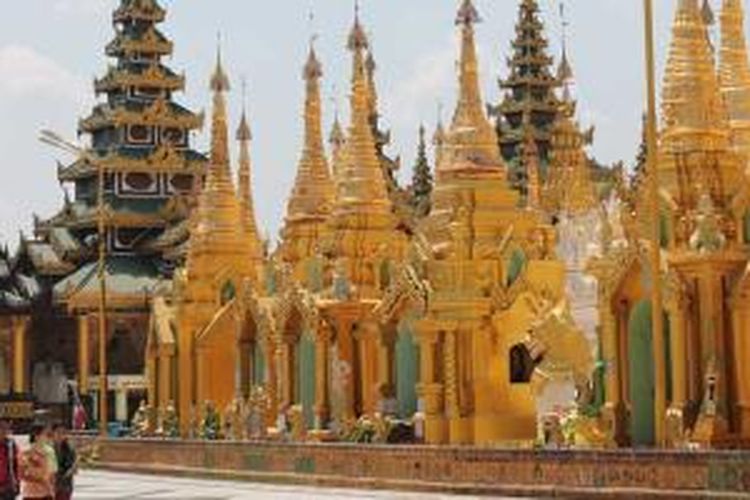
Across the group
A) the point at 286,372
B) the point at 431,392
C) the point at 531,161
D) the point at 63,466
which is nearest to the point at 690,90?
the point at 431,392

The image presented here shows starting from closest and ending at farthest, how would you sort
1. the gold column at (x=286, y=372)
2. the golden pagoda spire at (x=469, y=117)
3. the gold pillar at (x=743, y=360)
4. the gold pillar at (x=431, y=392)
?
1. the gold pillar at (x=743, y=360)
2. the gold pillar at (x=431, y=392)
3. the golden pagoda spire at (x=469, y=117)
4. the gold column at (x=286, y=372)

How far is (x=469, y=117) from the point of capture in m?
36.4

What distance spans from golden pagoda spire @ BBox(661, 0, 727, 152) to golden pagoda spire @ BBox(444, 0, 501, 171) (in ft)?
21.5

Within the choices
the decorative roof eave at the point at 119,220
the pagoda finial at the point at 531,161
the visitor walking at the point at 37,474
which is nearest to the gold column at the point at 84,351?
the decorative roof eave at the point at 119,220

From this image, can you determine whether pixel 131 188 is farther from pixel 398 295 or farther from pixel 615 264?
pixel 615 264

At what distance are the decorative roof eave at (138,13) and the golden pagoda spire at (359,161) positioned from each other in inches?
1857

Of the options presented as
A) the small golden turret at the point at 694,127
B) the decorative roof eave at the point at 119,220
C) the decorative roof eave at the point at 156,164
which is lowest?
the small golden turret at the point at 694,127

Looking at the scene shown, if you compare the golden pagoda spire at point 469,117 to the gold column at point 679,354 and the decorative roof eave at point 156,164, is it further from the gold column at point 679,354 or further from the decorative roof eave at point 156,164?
the decorative roof eave at point 156,164

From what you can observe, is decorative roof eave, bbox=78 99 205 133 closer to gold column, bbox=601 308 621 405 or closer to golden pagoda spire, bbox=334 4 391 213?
golden pagoda spire, bbox=334 4 391 213

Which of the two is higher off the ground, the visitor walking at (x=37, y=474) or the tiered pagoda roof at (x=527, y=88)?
the tiered pagoda roof at (x=527, y=88)

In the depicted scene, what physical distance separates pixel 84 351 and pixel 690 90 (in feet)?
174

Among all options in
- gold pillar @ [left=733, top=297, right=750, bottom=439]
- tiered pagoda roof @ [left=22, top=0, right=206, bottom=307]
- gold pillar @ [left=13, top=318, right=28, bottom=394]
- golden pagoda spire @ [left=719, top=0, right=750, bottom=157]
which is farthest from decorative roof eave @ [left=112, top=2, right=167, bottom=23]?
gold pillar @ [left=733, top=297, right=750, bottom=439]

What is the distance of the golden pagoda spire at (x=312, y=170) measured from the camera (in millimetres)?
44156

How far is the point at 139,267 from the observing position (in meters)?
81.0
